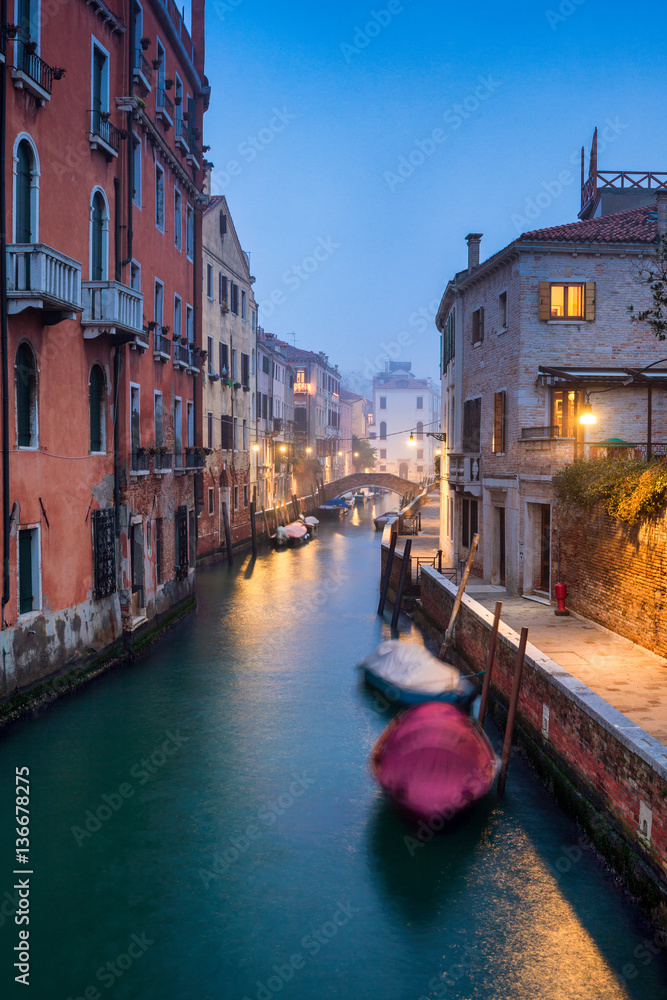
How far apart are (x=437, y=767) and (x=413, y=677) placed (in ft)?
11.3

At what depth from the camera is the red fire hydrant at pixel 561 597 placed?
14.4 m

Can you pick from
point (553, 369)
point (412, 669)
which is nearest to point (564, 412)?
point (553, 369)

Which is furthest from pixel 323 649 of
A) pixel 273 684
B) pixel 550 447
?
pixel 550 447

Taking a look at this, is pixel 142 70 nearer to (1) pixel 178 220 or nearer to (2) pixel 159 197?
(2) pixel 159 197

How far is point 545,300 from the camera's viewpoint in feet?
57.7

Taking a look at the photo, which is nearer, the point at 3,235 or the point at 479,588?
the point at 3,235

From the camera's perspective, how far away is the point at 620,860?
7.25 metres

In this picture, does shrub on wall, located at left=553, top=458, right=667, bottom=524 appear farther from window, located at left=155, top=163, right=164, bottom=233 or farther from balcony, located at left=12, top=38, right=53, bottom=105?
window, located at left=155, top=163, right=164, bottom=233

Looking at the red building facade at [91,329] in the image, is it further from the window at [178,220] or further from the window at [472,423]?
the window at [472,423]

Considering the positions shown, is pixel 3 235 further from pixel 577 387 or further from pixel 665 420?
pixel 665 420

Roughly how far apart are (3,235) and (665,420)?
44.6 ft

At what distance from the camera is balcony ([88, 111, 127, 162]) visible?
12.8 m
